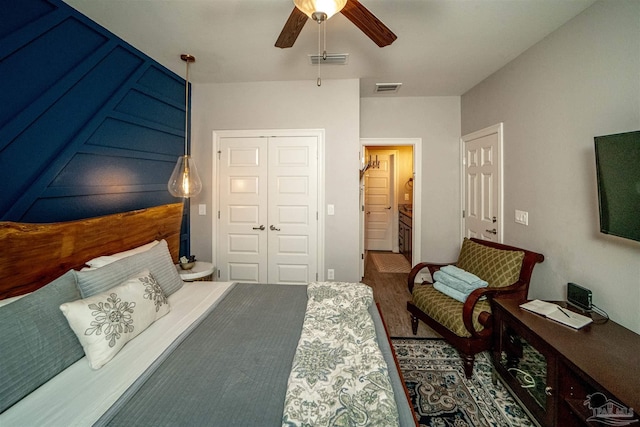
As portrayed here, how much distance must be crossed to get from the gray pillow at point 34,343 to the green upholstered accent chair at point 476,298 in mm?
2394

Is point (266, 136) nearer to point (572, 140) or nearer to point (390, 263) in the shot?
point (572, 140)

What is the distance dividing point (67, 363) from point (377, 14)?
2.80 m

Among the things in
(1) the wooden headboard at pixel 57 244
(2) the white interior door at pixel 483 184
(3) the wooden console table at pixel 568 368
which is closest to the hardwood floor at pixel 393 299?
(3) the wooden console table at pixel 568 368

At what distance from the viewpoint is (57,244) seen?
169cm

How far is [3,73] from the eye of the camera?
153 centimetres

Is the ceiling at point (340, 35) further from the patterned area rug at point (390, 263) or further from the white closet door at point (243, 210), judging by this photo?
the patterned area rug at point (390, 263)

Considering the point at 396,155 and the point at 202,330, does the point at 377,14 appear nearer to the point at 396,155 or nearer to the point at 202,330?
the point at 202,330

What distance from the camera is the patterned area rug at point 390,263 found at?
4879 millimetres

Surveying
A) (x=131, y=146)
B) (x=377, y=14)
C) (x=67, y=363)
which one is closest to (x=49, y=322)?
(x=67, y=363)

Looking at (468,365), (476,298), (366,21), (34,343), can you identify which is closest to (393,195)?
(476,298)

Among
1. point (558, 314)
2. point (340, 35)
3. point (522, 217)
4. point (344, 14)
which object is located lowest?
point (558, 314)

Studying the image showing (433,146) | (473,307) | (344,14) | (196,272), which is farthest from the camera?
(433,146)

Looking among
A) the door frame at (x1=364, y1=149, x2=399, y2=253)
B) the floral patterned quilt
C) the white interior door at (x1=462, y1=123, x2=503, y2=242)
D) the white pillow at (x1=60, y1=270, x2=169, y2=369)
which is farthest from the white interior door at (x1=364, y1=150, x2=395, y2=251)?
the white pillow at (x1=60, y1=270, x2=169, y2=369)

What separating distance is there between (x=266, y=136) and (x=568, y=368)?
10.6ft
